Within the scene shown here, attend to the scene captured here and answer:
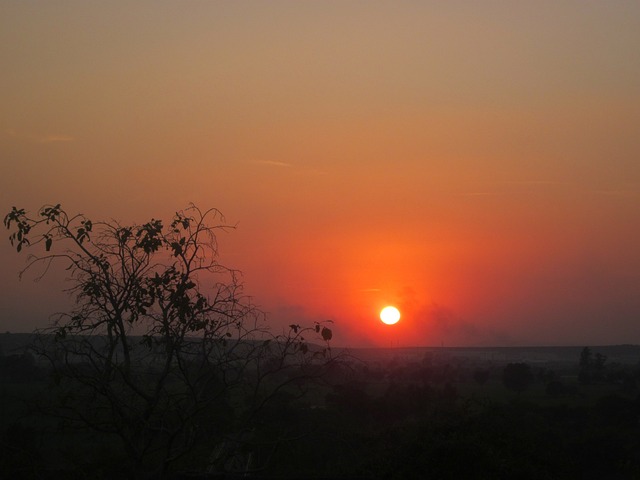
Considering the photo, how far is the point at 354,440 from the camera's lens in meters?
26.5

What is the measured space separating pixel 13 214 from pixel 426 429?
52.7 ft

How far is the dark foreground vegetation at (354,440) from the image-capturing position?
986 cm

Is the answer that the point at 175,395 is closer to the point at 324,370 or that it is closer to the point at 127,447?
the point at 127,447

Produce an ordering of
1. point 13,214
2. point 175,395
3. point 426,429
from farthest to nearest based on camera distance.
Answer: point 426,429
point 175,395
point 13,214

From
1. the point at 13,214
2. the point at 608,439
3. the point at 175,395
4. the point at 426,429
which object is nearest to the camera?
the point at 13,214

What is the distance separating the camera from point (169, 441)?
866 centimetres

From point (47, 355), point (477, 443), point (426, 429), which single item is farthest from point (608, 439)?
point (47, 355)

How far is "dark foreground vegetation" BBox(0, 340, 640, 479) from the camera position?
32.3 feet

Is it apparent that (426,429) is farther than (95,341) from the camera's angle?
Yes

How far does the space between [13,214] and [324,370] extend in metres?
4.15

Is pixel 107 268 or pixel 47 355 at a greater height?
pixel 107 268

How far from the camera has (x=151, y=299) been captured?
8844mm

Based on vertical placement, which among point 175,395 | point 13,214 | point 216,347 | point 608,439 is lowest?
point 608,439

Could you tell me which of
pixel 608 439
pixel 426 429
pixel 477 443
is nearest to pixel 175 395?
pixel 477 443
